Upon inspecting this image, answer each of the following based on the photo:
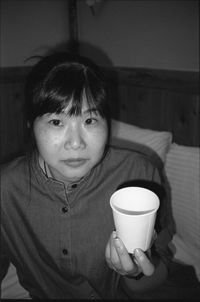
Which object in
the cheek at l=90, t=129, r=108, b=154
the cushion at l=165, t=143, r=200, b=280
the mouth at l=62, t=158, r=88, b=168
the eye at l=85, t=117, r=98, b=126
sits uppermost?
the eye at l=85, t=117, r=98, b=126

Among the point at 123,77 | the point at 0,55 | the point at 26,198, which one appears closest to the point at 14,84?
the point at 0,55

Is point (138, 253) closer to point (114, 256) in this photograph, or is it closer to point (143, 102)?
point (114, 256)

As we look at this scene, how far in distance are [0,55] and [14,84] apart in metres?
0.23

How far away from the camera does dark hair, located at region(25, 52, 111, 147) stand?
958 mm

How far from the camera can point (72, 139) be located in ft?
3.06

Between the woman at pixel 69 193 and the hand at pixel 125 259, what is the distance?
21 mm

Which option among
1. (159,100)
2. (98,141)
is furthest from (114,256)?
(159,100)

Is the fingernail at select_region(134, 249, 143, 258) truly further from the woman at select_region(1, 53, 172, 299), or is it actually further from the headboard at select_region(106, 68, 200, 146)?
the headboard at select_region(106, 68, 200, 146)

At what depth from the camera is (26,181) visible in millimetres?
1146

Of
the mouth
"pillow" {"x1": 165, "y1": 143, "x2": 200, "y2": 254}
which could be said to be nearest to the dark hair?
the mouth

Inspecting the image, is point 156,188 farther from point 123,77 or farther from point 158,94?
point 123,77

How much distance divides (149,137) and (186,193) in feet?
1.13

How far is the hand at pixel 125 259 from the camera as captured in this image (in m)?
0.78

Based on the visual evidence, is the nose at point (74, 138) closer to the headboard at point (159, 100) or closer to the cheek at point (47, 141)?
the cheek at point (47, 141)
